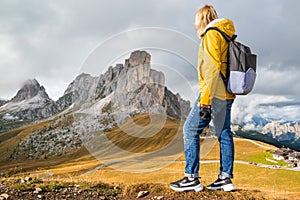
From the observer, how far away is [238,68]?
16.4 ft

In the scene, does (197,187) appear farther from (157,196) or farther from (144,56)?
(144,56)

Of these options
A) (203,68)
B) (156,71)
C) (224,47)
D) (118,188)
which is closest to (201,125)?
(203,68)

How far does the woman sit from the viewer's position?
485 cm

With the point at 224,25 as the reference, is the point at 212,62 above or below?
below

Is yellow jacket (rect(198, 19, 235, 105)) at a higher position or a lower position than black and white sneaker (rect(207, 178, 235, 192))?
higher

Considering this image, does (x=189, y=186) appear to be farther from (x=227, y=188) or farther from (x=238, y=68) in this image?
(x=238, y=68)

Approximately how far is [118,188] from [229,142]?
2.54 metres

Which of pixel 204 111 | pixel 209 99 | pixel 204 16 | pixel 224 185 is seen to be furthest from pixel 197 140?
pixel 204 16

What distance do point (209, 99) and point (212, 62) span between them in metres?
0.60

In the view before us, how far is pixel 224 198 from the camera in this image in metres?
5.42

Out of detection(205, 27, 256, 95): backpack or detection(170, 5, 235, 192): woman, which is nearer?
detection(170, 5, 235, 192): woman

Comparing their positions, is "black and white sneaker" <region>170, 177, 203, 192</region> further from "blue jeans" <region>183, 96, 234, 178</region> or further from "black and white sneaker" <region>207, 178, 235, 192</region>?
"black and white sneaker" <region>207, 178, 235, 192</region>

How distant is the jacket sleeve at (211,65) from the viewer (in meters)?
4.83

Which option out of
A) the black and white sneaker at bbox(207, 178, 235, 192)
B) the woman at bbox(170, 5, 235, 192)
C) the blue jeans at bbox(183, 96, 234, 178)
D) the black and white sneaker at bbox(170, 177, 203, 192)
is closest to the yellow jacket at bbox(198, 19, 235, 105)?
the woman at bbox(170, 5, 235, 192)
